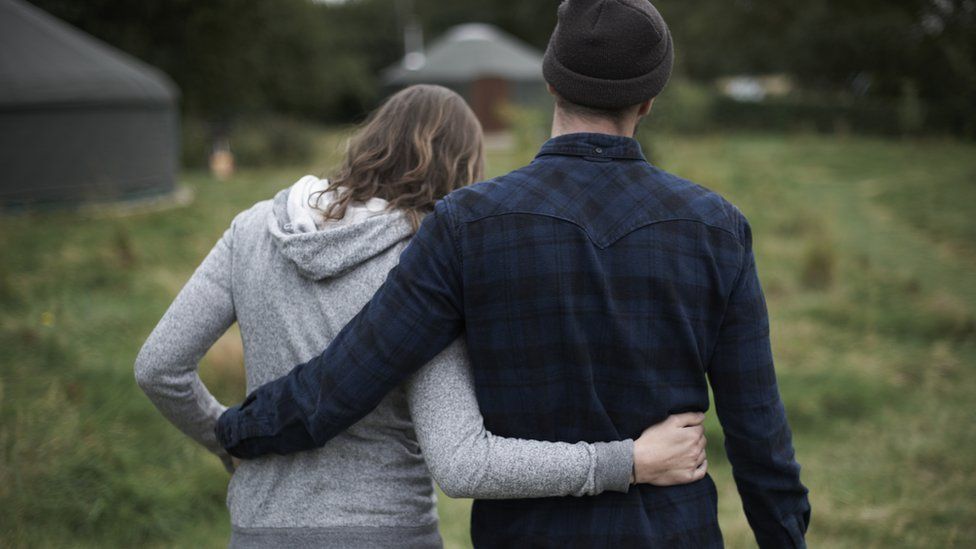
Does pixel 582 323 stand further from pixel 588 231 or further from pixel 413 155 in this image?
pixel 413 155

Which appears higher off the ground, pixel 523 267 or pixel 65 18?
pixel 523 267

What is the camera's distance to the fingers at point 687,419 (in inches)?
66.6

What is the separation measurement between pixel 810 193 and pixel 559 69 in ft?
39.1

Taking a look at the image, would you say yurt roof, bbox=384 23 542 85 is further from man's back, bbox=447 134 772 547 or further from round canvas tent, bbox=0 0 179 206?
man's back, bbox=447 134 772 547

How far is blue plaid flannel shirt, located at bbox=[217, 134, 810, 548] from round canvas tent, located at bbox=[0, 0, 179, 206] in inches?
460

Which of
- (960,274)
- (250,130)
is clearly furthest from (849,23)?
(960,274)

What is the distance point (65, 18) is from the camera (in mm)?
18984

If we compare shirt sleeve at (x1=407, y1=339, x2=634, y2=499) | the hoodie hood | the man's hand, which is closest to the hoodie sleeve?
the hoodie hood

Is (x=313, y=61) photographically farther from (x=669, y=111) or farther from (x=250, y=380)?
(x=250, y=380)

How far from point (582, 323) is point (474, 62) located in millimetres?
27654

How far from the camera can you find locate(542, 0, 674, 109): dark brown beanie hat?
5.32 feet

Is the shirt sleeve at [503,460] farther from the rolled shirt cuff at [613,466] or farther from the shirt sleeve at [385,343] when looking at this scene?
the shirt sleeve at [385,343]

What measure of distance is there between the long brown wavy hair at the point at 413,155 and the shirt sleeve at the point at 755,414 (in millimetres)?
638

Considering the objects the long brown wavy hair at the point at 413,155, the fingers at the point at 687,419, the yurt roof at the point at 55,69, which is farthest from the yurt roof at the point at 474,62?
the fingers at the point at 687,419
